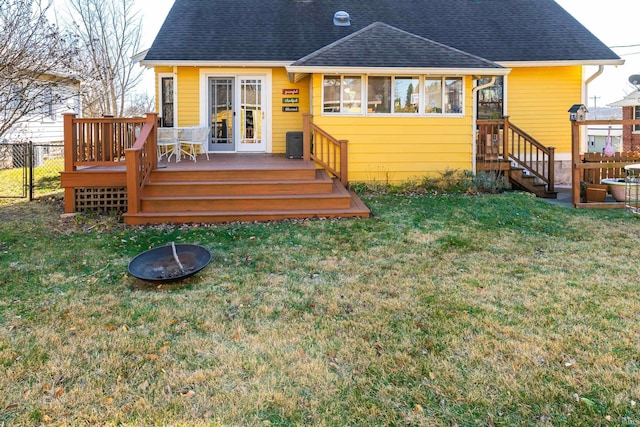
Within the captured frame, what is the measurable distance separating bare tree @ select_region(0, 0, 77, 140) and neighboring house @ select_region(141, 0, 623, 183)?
229 centimetres

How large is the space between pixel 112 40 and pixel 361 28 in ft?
43.2

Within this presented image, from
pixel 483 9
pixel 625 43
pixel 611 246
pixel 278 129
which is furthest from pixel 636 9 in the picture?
pixel 611 246

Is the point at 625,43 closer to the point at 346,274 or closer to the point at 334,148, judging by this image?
the point at 334,148

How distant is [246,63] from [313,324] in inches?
358

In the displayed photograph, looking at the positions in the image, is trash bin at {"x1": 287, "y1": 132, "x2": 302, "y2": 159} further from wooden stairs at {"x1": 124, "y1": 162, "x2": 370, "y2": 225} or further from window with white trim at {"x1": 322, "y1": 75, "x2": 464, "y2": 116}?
wooden stairs at {"x1": 124, "y1": 162, "x2": 370, "y2": 225}

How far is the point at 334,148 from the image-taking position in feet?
31.2

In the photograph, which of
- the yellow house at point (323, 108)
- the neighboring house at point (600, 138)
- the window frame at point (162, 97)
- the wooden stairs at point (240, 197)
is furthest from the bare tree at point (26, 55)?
the neighboring house at point (600, 138)

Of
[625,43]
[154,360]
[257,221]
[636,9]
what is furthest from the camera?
[636,9]

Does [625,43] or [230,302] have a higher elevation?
[625,43]

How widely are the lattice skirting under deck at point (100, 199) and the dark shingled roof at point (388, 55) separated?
4438 millimetres

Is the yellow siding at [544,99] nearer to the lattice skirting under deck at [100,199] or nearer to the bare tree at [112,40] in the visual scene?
the lattice skirting under deck at [100,199]

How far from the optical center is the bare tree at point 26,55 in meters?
8.68

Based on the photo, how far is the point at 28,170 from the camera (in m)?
12.3

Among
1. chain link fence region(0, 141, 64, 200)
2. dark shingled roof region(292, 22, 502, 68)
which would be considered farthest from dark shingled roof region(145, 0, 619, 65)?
chain link fence region(0, 141, 64, 200)
